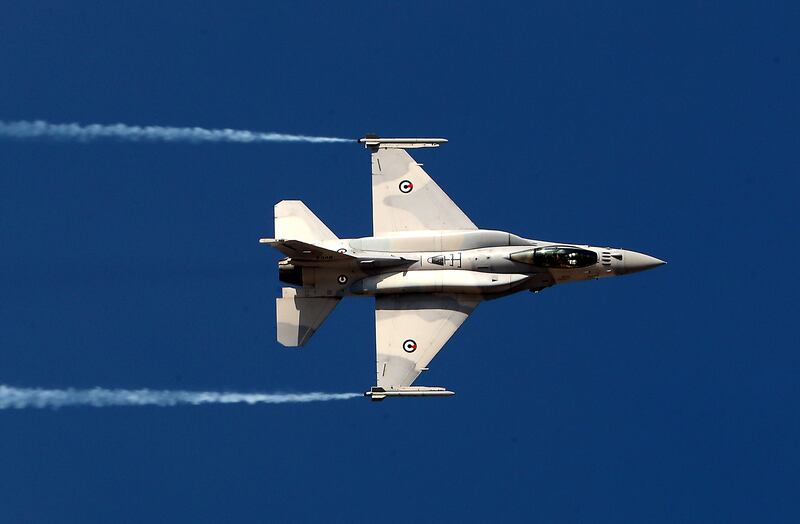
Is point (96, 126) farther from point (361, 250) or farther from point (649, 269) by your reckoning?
point (649, 269)

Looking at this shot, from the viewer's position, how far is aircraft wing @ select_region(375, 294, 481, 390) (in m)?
35.5

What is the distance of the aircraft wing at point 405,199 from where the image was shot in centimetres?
3644

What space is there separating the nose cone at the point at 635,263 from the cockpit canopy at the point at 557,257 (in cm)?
80

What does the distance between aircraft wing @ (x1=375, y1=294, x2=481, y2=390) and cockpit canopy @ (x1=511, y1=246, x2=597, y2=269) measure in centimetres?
147

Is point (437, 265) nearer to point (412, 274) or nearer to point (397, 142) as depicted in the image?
point (412, 274)

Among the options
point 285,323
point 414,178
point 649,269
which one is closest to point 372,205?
point 414,178

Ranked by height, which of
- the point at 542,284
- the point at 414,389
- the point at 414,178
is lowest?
the point at 414,389

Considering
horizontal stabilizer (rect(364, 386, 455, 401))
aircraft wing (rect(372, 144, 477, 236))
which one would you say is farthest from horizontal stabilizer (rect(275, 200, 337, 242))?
horizontal stabilizer (rect(364, 386, 455, 401))

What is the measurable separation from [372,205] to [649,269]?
653 centimetres

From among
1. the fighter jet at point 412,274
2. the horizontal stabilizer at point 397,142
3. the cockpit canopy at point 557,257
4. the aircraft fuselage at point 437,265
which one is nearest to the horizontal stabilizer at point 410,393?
the fighter jet at point 412,274

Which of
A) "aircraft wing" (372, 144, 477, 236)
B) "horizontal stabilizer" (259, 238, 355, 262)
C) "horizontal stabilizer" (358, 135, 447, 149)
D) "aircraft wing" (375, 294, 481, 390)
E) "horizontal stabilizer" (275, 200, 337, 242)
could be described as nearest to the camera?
"horizontal stabilizer" (259, 238, 355, 262)

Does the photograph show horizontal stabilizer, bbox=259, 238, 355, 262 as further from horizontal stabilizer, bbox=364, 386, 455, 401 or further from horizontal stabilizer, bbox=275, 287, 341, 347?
horizontal stabilizer, bbox=364, 386, 455, 401

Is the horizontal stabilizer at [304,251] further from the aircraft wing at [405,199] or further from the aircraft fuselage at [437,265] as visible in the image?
the aircraft wing at [405,199]

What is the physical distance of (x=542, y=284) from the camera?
36.2 m
